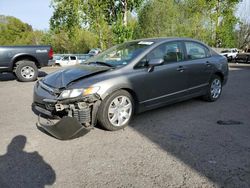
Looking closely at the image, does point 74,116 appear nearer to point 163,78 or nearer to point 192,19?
point 163,78

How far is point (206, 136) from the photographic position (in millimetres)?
3816

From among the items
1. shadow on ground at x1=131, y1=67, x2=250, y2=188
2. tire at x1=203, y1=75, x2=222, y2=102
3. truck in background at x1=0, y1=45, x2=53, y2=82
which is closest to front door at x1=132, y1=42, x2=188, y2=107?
shadow on ground at x1=131, y1=67, x2=250, y2=188

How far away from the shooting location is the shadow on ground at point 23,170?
2.65 m

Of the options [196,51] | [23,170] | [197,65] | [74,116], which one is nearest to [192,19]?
[196,51]

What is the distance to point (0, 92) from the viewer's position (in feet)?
23.9

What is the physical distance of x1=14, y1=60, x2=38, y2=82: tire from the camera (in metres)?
8.98

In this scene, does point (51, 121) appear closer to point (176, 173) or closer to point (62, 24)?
point (176, 173)

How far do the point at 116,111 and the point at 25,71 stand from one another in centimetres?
633

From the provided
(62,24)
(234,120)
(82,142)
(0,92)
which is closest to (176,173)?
(82,142)

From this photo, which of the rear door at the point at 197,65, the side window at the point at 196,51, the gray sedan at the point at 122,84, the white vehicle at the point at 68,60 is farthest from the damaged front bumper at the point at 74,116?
the white vehicle at the point at 68,60

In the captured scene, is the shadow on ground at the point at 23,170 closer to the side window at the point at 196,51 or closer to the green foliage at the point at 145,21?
the side window at the point at 196,51

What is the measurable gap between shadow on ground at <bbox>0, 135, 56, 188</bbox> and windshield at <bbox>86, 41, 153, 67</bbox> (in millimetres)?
2135

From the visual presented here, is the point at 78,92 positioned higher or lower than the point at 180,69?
lower

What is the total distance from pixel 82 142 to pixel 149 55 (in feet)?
6.57
